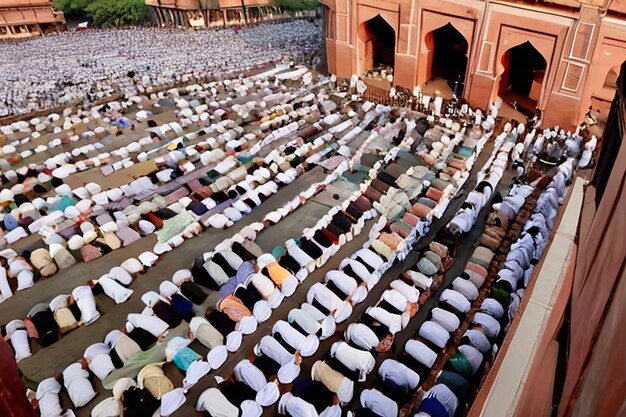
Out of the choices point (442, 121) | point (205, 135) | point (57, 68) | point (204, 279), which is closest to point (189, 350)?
point (204, 279)

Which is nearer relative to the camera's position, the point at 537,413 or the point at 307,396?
the point at 537,413

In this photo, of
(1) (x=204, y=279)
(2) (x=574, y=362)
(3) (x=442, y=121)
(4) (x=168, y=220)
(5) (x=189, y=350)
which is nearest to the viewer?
(2) (x=574, y=362)

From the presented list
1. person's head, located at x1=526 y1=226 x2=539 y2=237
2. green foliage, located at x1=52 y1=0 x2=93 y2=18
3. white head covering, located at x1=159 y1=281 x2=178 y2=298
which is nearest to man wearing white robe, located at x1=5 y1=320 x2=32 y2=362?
white head covering, located at x1=159 y1=281 x2=178 y2=298

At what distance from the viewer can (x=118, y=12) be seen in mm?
32969

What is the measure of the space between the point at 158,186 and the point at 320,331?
23.2 feet

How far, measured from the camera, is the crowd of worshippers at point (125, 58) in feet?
64.6

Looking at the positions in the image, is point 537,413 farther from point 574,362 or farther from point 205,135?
point 205,135

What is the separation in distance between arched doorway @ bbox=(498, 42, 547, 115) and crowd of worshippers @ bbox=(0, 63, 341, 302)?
7.08 metres

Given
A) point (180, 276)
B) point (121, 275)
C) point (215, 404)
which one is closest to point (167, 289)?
point (180, 276)

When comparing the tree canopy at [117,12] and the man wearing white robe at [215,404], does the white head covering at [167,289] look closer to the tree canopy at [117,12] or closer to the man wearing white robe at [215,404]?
the man wearing white robe at [215,404]

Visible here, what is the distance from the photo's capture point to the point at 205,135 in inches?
639

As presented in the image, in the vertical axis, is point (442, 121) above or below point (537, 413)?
below

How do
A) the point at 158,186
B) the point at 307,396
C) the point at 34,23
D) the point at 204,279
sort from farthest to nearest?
the point at 34,23 < the point at 158,186 < the point at 204,279 < the point at 307,396

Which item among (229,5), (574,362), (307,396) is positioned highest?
(574,362)
